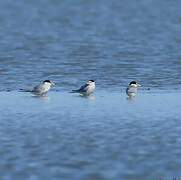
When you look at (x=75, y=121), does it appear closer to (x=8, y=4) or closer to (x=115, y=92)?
(x=115, y=92)

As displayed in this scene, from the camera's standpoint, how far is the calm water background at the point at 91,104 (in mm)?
13000

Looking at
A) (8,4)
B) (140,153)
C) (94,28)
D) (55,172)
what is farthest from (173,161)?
(8,4)

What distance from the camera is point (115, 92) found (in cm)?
2158

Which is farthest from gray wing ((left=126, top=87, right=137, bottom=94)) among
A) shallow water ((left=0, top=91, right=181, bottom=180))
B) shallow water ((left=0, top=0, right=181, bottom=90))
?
shallow water ((left=0, top=0, right=181, bottom=90))

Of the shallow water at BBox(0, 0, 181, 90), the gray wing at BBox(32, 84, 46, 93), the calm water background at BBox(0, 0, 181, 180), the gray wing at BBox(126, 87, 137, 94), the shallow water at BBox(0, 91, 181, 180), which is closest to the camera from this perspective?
the shallow water at BBox(0, 91, 181, 180)

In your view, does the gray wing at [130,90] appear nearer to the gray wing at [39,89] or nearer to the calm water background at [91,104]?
the calm water background at [91,104]

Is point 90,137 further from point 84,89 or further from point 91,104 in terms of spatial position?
point 84,89

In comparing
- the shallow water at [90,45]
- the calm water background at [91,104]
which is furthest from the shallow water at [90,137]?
the shallow water at [90,45]

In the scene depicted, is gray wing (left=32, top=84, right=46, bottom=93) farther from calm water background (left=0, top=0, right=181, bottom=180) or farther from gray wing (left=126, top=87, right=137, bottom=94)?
gray wing (left=126, top=87, right=137, bottom=94)

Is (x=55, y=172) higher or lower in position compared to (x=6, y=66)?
lower

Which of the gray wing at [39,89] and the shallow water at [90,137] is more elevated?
the gray wing at [39,89]

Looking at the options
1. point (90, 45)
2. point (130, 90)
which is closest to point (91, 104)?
point (130, 90)

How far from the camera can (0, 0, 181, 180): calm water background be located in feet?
42.7

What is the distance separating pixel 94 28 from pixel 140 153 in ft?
95.5
